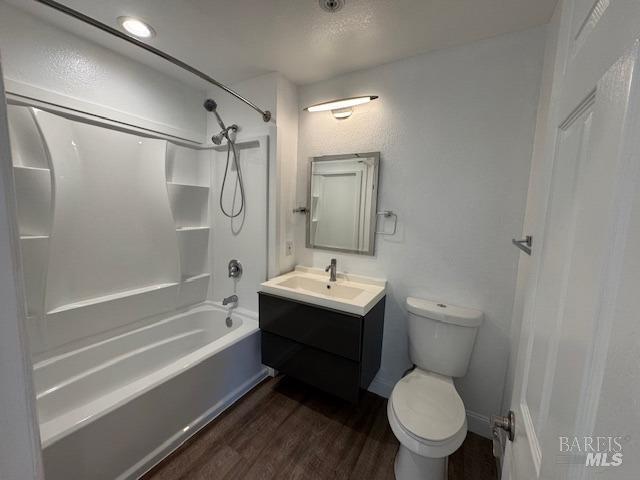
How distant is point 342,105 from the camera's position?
1689mm

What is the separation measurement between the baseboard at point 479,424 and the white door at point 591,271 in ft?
4.27

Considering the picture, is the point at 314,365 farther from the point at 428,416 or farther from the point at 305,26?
the point at 305,26

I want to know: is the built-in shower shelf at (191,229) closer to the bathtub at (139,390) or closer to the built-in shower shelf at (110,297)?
the built-in shower shelf at (110,297)

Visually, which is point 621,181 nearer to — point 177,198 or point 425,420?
point 425,420

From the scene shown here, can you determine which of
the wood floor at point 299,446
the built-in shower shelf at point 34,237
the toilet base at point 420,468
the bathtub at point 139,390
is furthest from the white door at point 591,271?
the built-in shower shelf at point 34,237

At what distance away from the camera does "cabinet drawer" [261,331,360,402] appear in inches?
59.7

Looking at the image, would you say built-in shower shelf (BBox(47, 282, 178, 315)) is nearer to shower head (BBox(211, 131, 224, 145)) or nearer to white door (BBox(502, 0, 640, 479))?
shower head (BBox(211, 131, 224, 145))

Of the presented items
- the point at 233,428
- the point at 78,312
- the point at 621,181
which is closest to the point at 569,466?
the point at 621,181

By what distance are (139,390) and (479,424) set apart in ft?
6.64

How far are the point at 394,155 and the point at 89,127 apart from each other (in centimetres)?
203

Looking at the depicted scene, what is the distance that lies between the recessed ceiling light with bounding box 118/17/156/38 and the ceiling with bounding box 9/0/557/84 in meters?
0.04

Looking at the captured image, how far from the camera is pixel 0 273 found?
426mm

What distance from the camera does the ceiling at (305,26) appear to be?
123 cm

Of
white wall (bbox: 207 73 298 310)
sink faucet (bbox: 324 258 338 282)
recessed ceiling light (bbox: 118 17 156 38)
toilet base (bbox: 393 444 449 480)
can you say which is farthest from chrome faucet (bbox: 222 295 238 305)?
recessed ceiling light (bbox: 118 17 156 38)
